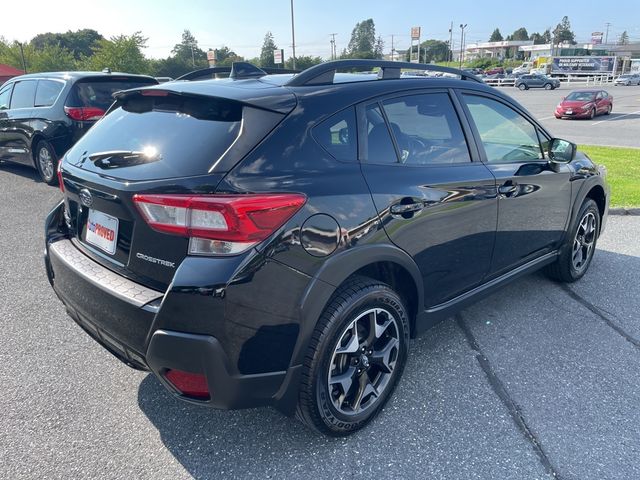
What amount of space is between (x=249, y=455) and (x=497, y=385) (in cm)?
151

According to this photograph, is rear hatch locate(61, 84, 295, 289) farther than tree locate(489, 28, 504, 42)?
No

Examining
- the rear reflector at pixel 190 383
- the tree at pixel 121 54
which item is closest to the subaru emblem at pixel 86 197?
the rear reflector at pixel 190 383

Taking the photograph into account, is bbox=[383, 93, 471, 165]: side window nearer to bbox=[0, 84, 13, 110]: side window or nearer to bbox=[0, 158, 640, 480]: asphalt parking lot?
bbox=[0, 158, 640, 480]: asphalt parking lot

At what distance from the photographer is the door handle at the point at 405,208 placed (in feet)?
8.45

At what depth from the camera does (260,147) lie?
2176 mm

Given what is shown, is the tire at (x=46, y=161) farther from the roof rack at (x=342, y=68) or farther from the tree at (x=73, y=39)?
the tree at (x=73, y=39)

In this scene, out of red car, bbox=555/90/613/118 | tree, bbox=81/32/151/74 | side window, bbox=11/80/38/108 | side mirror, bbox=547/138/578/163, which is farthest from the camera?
tree, bbox=81/32/151/74

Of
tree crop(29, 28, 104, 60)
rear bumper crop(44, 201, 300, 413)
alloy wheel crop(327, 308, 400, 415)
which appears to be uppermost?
tree crop(29, 28, 104, 60)

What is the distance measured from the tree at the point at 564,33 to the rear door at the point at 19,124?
A: 165453 mm

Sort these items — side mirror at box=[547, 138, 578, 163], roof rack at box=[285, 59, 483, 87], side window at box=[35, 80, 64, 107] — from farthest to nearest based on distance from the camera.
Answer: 1. side window at box=[35, 80, 64, 107]
2. side mirror at box=[547, 138, 578, 163]
3. roof rack at box=[285, 59, 483, 87]

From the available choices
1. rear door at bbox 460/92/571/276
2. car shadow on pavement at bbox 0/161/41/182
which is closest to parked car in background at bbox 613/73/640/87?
car shadow on pavement at bbox 0/161/41/182

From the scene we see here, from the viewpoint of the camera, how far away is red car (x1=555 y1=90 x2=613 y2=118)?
908 inches

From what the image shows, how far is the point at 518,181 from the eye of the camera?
342 centimetres

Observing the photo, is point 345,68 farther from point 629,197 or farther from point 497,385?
point 629,197
